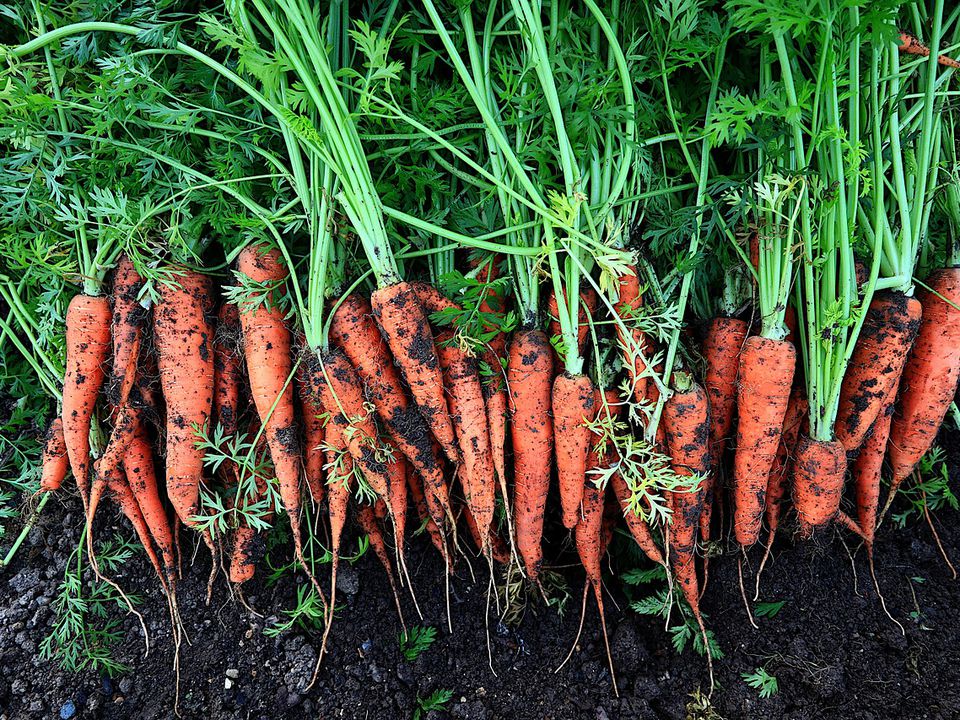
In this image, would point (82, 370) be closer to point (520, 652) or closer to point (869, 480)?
point (520, 652)

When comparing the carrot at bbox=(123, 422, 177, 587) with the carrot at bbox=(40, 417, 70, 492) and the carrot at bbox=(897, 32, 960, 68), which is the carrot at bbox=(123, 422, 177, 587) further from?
the carrot at bbox=(897, 32, 960, 68)

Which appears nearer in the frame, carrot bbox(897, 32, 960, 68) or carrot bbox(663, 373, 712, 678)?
carrot bbox(897, 32, 960, 68)

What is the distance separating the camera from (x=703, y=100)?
1924 millimetres

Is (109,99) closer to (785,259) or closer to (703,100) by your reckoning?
(703,100)

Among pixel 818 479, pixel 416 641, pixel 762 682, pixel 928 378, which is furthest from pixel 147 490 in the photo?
pixel 928 378

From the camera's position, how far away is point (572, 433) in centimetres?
203

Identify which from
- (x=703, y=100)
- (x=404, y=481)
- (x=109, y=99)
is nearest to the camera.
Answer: (x=109, y=99)

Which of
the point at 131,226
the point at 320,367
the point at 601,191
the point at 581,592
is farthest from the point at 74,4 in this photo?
the point at 581,592

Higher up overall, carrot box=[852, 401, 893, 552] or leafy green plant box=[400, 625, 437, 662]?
carrot box=[852, 401, 893, 552]

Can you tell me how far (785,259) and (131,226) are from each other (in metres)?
1.90

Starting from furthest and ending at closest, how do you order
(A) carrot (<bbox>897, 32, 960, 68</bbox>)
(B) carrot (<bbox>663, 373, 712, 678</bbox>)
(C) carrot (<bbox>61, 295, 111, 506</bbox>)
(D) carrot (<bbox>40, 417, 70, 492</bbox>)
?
(D) carrot (<bbox>40, 417, 70, 492</bbox>), (C) carrot (<bbox>61, 295, 111, 506</bbox>), (B) carrot (<bbox>663, 373, 712, 678</bbox>), (A) carrot (<bbox>897, 32, 960, 68</bbox>)

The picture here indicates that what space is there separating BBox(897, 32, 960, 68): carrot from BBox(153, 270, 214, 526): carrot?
219cm

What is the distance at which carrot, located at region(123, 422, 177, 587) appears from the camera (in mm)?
2189

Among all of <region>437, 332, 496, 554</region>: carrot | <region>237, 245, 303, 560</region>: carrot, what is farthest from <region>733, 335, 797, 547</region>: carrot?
<region>237, 245, 303, 560</region>: carrot
